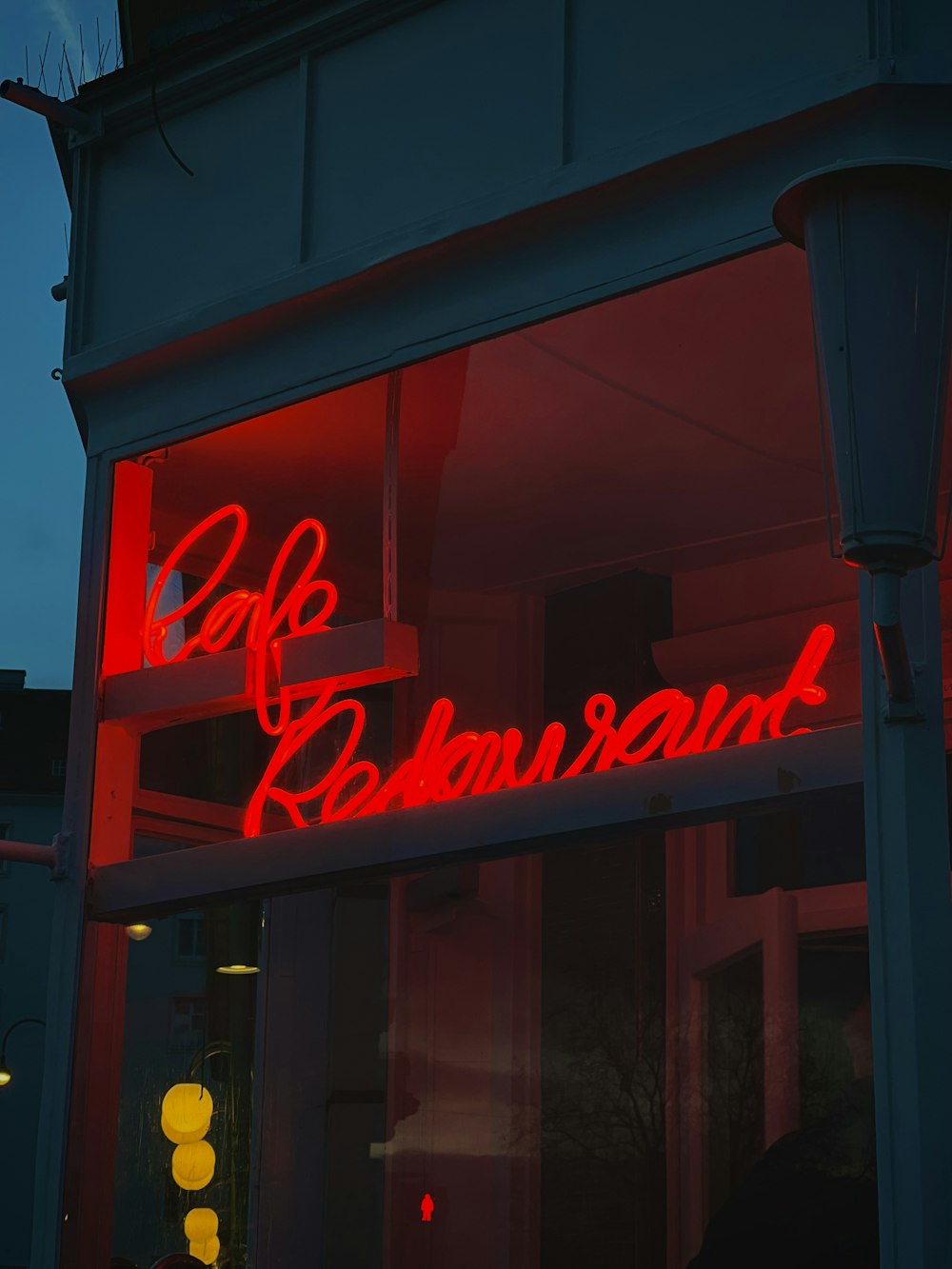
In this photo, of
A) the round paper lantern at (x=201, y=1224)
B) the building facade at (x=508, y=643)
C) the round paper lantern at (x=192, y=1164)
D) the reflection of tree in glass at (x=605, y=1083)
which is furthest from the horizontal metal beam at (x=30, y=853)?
the reflection of tree in glass at (x=605, y=1083)

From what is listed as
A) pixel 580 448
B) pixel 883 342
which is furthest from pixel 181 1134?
pixel 883 342

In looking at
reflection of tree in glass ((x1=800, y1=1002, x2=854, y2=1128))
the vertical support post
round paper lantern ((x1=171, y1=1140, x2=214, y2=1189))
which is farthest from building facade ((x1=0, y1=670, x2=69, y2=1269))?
the vertical support post

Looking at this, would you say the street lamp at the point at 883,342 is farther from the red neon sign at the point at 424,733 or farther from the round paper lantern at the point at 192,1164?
the round paper lantern at the point at 192,1164

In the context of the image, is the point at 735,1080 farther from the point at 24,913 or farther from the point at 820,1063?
the point at 24,913

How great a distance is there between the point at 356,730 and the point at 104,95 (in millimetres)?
2951

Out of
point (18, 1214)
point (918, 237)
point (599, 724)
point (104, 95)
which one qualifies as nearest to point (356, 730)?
point (599, 724)

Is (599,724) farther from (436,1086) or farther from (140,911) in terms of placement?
(436,1086)

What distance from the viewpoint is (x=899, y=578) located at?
3953 millimetres

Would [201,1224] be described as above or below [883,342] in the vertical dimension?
below

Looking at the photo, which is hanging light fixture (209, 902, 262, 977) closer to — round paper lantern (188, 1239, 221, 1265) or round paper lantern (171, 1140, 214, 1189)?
round paper lantern (171, 1140, 214, 1189)

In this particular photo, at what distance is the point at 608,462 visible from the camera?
8.56m

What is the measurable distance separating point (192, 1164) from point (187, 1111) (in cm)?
37

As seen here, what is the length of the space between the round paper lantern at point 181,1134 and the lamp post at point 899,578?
4586 millimetres

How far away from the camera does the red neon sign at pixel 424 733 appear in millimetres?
6277
